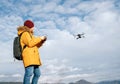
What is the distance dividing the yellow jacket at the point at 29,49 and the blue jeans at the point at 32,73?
192 mm

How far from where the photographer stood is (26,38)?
1046cm

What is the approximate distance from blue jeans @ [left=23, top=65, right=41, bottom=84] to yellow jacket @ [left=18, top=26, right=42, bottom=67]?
0.19 m

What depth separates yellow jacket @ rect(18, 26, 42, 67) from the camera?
1040cm

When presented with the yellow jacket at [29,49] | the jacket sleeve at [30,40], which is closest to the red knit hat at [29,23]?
the yellow jacket at [29,49]

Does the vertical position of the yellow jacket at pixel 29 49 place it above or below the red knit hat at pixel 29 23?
below

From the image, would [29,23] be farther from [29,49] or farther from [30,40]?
[29,49]

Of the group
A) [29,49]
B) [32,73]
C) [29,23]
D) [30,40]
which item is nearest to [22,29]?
[29,23]

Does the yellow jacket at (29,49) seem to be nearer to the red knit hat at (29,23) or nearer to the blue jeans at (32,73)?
the blue jeans at (32,73)

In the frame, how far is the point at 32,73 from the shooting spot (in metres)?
10.4

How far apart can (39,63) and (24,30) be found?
5.01ft

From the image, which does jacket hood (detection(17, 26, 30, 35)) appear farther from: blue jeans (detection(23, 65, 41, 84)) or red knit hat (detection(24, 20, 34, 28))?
blue jeans (detection(23, 65, 41, 84))

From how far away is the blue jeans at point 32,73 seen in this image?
10.2 meters

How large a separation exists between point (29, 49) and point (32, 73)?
99cm

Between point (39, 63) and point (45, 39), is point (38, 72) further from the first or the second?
point (45, 39)
